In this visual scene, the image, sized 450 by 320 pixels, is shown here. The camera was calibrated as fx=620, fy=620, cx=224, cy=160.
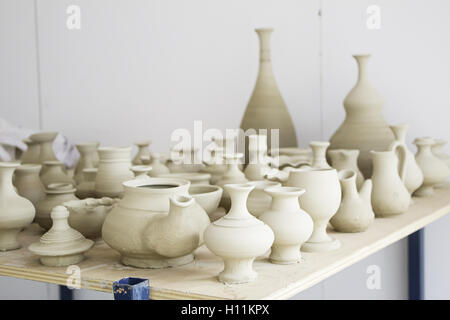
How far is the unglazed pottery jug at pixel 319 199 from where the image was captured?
146cm

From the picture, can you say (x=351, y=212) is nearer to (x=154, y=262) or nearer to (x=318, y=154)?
(x=318, y=154)

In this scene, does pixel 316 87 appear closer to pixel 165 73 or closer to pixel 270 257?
pixel 165 73

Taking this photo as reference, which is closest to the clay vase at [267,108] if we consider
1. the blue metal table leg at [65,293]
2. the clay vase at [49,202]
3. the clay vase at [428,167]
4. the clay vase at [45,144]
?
the clay vase at [428,167]

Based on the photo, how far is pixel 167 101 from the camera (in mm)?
3008

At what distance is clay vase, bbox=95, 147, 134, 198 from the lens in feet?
5.78

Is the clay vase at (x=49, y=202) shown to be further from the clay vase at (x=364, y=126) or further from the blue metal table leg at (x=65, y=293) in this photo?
the blue metal table leg at (x=65, y=293)

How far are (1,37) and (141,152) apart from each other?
5.69 ft

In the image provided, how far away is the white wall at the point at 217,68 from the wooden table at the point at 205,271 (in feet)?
2.96

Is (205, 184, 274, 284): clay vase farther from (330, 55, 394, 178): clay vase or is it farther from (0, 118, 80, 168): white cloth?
(0, 118, 80, 168): white cloth

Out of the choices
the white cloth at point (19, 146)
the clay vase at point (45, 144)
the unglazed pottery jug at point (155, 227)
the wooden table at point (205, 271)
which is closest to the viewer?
the wooden table at point (205, 271)

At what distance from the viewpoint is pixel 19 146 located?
2.75 meters

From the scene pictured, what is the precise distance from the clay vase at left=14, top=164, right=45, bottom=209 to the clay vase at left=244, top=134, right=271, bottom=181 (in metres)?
0.60

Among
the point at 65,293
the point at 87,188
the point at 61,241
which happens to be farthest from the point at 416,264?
the point at 65,293

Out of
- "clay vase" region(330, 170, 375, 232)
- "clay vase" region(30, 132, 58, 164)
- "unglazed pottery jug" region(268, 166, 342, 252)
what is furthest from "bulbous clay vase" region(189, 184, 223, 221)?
"clay vase" region(30, 132, 58, 164)
